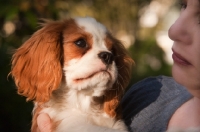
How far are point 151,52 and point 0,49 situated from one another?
6112mm

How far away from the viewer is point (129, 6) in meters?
8.85

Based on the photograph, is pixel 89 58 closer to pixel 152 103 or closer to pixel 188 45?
pixel 152 103

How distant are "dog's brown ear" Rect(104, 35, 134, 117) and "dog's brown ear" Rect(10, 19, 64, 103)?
32 cm

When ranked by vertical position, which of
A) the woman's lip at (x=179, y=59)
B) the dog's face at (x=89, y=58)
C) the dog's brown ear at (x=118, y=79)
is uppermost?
the woman's lip at (x=179, y=59)

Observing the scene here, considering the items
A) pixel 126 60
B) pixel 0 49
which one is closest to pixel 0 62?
pixel 0 49

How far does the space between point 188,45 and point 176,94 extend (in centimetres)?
67

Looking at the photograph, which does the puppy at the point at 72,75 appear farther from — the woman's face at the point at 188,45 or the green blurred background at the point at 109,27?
the green blurred background at the point at 109,27

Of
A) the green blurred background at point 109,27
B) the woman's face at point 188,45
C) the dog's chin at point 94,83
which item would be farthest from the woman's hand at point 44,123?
the green blurred background at point 109,27

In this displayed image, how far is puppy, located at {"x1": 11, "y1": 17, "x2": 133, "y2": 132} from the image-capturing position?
72.6 inches

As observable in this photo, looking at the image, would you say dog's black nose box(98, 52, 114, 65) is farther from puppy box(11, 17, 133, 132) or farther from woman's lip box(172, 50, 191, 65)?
woman's lip box(172, 50, 191, 65)

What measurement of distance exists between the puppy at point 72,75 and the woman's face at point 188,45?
1.63 ft

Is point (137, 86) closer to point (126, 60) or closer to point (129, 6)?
point (126, 60)

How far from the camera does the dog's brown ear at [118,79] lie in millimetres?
1996

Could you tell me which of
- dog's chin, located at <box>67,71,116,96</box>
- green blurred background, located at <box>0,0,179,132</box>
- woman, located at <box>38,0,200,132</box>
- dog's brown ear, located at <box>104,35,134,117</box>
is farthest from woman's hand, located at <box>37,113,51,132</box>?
green blurred background, located at <box>0,0,179,132</box>
